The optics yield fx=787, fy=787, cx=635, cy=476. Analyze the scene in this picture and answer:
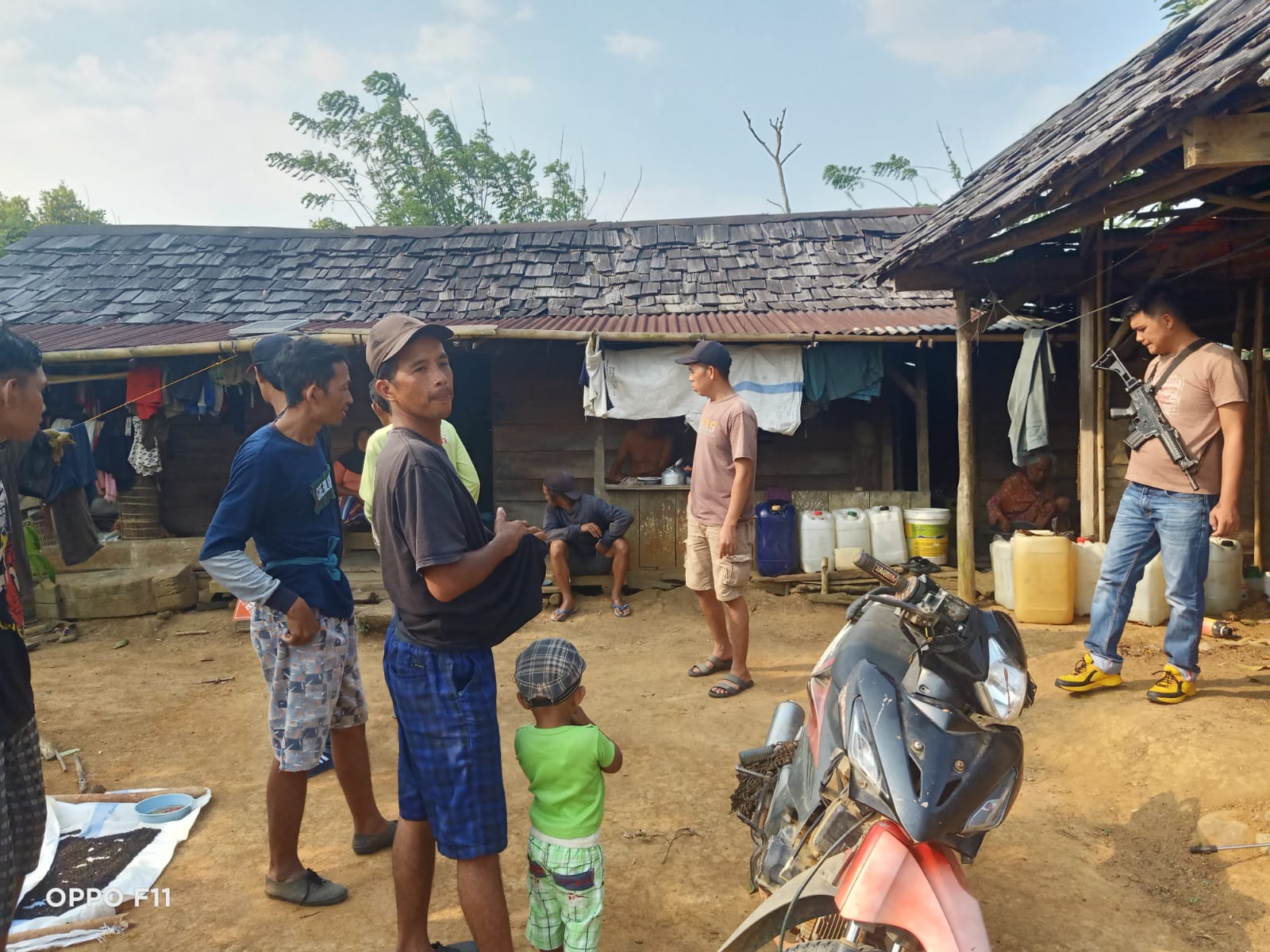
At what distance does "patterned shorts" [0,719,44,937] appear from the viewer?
1912 mm

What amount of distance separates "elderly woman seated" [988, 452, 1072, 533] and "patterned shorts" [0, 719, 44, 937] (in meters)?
7.26

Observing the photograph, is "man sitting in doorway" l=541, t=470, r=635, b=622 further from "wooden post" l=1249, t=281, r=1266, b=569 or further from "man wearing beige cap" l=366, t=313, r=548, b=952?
"wooden post" l=1249, t=281, r=1266, b=569

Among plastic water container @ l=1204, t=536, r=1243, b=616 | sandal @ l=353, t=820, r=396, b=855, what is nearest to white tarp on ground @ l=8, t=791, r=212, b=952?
sandal @ l=353, t=820, r=396, b=855

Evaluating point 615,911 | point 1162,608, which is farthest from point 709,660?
point 1162,608

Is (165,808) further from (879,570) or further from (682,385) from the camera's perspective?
(682,385)

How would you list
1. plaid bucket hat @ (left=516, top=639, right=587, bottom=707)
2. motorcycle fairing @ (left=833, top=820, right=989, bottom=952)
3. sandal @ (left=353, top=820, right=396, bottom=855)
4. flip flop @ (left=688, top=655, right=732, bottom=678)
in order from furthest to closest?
1. flip flop @ (left=688, top=655, right=732, bottom=678)
2. sandal @ (left=353, top=820, right=396, bottom=855)
3. plaid bucket hat @ (left=516, top=639, right=587, bottom=707)
4. motorcycle fairing @ (left=833, top=820, right=989, bottom=952)

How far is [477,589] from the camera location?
216 cm

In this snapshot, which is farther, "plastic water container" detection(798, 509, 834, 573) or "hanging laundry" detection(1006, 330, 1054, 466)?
"plastic water container" detection(798, 509, 834, 573)

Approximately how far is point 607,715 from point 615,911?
2.03m

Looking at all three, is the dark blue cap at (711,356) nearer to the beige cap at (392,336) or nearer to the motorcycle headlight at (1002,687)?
the beige cap at (392,336)

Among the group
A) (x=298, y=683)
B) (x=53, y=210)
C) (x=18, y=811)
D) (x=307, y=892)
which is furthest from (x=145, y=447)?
(x=53, y=210)

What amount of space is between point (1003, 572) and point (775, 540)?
2028mm

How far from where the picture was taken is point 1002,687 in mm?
1896

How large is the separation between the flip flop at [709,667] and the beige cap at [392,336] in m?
3.53
